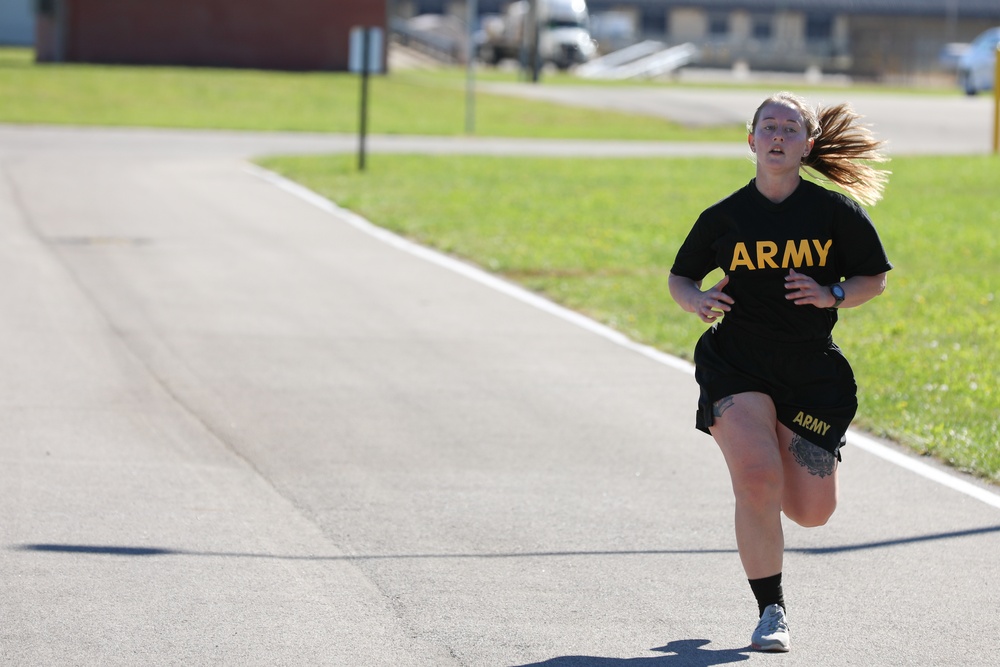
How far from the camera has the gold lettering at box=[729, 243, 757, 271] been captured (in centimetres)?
503

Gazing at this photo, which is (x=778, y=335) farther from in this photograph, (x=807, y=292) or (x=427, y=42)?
(x=427, y=42)

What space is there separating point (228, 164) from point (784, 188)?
2026 centimetres

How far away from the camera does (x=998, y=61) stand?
93.2 ft

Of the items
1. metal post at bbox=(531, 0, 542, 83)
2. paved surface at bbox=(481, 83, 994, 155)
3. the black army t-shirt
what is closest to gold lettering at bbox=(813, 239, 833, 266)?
the black army t-shirt

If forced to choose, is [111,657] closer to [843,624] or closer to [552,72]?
[843,624]

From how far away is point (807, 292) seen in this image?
491cm

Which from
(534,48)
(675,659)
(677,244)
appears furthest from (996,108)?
(534,48)

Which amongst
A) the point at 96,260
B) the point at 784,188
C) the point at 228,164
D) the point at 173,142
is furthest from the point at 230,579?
the point at 173,142

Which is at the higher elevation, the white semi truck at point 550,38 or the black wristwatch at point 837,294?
the black wristwatch at point 837,294

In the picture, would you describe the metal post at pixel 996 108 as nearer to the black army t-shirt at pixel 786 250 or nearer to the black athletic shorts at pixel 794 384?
the black army t-shirt at pixel 786 250

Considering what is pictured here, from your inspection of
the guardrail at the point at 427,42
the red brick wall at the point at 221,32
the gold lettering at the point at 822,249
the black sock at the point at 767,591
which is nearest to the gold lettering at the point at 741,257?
the gold lettering at the point at 822,249

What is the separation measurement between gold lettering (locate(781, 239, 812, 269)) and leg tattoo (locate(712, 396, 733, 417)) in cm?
48

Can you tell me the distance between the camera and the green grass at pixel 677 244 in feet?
30.2

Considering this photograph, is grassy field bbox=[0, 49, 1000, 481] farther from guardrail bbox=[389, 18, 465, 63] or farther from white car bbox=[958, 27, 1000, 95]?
guardrail bbox=[389, 18, 465, 63]
